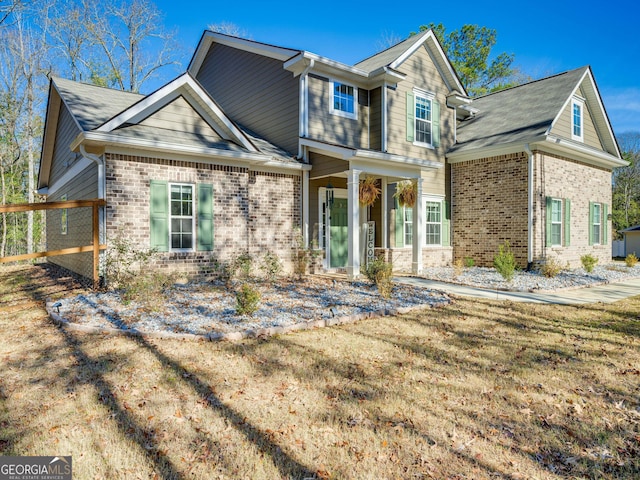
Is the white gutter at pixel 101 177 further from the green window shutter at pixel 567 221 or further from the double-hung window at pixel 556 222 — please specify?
the green window shutter at pixel 567 221

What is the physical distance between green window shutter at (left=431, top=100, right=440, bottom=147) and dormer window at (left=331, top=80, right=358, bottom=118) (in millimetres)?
3140

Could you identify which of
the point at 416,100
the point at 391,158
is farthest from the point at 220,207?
the point at 416,100

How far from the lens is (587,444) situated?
3113 millimetres

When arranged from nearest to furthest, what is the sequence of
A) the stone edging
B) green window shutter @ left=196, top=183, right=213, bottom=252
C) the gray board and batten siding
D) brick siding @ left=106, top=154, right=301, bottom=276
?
the stone edging, brick siding @ left=106, top=154, right=301, bottom=276, green window shutter @ left=196, top=183, right=213, bottom=252, the gray board and batten siding

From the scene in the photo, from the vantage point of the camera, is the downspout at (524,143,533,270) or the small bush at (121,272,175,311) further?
the downspout at (524,143,533,270)

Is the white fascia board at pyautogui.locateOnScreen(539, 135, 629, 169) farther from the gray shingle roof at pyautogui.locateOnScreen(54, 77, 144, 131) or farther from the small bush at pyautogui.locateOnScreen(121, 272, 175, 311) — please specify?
the gray shingle roof at pyautogui.locateOnScreen(54, 77, 144, 131)

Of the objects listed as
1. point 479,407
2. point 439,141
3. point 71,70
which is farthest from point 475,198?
point 71,70

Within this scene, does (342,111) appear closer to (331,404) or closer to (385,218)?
(385,218)

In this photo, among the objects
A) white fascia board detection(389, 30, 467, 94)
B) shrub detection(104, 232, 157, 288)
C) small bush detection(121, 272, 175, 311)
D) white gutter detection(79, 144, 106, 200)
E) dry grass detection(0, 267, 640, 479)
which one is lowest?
dry grass detection(0, 267, 640, 479)

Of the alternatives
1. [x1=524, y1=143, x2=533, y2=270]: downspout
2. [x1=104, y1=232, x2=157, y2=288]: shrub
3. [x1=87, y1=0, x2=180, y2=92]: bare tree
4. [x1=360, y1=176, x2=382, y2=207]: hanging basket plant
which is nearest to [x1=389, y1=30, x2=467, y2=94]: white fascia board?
[x1=524, y1=143, x2=533, y2=270]: downspout

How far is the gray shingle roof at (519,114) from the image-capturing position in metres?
Result: 13.2

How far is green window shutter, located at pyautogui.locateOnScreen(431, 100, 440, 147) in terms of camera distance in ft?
46.8

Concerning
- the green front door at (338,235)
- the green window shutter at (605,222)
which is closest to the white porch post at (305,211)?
the green front door at (338,235)

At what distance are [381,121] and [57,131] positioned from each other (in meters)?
9.93
